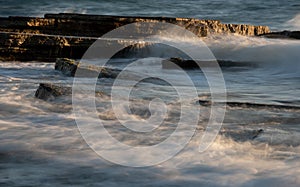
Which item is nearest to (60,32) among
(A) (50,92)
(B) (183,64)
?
(B) (183,64)

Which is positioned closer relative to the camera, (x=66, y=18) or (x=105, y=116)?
(x=105, y=116)

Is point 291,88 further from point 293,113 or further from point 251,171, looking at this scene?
point 251,171

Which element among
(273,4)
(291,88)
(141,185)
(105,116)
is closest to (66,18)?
(291,88)

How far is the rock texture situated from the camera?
8727 mm

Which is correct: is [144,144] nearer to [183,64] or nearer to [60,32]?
[183,64]

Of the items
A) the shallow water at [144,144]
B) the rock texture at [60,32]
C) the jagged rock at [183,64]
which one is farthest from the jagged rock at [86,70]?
the rock texture at [60,32]

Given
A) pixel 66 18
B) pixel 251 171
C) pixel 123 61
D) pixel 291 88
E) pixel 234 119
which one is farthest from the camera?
pixel 66 18

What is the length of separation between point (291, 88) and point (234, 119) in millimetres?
3017

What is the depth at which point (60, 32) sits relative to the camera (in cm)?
1037

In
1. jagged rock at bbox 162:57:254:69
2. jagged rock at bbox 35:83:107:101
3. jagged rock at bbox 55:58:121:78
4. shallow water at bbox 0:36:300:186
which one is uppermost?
jagged rock at bbox 162:57:254:69

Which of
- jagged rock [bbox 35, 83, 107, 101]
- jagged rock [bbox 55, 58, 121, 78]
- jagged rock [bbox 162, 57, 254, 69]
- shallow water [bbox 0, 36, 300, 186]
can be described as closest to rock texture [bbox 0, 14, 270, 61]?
jagged rock [bbox 162, 57, 254, 69]

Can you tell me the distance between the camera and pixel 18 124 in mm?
3643

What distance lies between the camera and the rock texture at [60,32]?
873 centimetres

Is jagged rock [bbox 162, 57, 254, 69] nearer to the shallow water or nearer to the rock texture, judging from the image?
the rock texture
